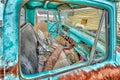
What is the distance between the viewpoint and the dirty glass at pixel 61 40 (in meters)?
2.71

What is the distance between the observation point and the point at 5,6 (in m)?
2.46

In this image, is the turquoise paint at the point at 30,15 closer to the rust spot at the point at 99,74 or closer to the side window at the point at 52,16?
the side window at the point at 52,16

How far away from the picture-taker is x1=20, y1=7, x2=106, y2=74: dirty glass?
A: 8.89 feet

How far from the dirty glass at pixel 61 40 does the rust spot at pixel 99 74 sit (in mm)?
125

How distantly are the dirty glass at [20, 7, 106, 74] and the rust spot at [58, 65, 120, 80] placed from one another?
125 mm

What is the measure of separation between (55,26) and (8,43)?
0.56m

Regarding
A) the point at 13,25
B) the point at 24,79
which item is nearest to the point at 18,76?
the point at 24,79

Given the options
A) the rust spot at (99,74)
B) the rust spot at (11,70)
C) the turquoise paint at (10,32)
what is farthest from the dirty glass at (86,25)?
the rust spot at (11,70)

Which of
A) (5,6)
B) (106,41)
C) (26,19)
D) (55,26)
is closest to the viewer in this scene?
(5,6)

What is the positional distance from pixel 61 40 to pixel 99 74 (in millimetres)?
622

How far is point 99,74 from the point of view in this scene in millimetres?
3123

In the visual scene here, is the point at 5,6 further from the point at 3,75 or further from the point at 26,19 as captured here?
the point at 3,75

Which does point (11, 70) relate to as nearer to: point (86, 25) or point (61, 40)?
point (61, 40)

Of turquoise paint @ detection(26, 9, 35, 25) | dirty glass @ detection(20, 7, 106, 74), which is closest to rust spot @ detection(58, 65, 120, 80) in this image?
dirty glass @ detection(20, 7, 106, 74)
